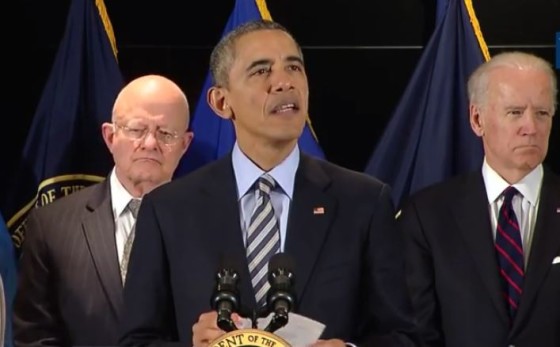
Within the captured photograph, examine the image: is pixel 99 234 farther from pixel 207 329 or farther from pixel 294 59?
pixel 207 329

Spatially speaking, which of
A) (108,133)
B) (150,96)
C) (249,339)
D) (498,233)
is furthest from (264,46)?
(108,133)

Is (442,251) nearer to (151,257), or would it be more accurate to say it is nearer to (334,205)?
(334,205)

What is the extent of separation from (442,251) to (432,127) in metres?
0.94

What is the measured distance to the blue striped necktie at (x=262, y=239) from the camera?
8.75 feet

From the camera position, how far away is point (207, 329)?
7.67ft

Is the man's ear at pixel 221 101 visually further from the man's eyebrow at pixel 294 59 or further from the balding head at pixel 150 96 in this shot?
the balding head at pixel 150 96

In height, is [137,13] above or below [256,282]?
above

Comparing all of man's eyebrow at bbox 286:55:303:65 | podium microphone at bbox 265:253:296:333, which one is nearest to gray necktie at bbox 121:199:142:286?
man's eyebrow at bbox 286:55:303:65

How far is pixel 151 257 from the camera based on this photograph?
2.72 meters

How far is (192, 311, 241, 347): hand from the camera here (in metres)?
2.31

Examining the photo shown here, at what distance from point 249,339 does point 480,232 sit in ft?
5.44

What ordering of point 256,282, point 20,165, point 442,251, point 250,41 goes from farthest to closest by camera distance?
point 20,165
point 442,251
point 250,41
point 256,282

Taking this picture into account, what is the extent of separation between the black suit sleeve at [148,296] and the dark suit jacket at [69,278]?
1055 millimetres

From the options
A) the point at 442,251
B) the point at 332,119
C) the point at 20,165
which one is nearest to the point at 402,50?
the point at 332,119
